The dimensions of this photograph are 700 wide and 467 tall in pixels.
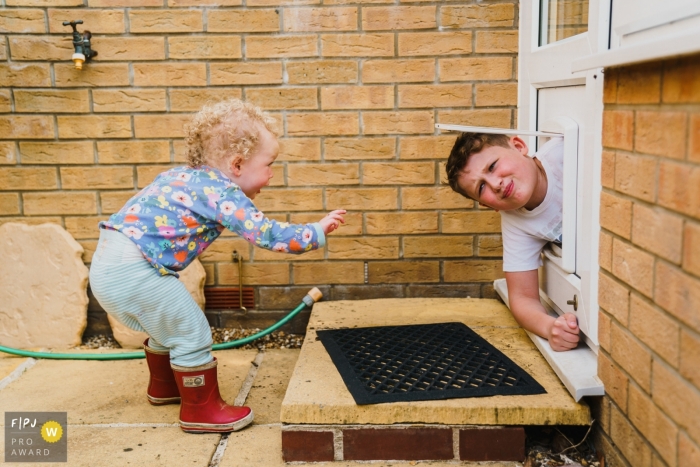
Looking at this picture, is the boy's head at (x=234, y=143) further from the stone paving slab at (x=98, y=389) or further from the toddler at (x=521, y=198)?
the stone paving slab at (x=98, y=389)

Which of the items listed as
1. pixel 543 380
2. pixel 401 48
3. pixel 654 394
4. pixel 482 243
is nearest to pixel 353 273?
pixel 482 243

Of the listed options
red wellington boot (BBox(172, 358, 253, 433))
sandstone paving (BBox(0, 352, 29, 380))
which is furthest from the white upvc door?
sandstone paving (BBox(0, 352, 29, 380))

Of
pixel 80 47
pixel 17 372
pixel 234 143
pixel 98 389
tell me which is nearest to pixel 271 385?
pixel 98 389

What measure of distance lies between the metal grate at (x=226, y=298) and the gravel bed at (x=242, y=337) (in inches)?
4.9

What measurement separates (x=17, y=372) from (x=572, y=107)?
2.60 metres

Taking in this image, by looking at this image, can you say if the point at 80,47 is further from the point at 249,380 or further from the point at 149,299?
the point at 249,380

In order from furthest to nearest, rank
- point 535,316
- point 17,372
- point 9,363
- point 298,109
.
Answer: point 298,109, point 9,363, point 17,372, point 535,316

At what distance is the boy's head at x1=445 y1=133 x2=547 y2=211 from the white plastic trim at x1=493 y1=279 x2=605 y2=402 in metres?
0.55

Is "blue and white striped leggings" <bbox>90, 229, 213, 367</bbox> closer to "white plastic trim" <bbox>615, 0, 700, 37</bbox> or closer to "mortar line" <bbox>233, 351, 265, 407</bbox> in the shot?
"mortar line" <bbox>233, 351, 265, 407</bbox>

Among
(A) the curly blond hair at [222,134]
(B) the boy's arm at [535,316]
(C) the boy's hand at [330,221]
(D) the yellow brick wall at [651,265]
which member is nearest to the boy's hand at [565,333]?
(B) the boy's arm at [535,316]

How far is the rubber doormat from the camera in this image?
7.16 ft

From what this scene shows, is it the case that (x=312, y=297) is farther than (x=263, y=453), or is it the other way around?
(x=312, y=297)

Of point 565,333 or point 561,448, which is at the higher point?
point 565,333

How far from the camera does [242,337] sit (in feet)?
11.2
